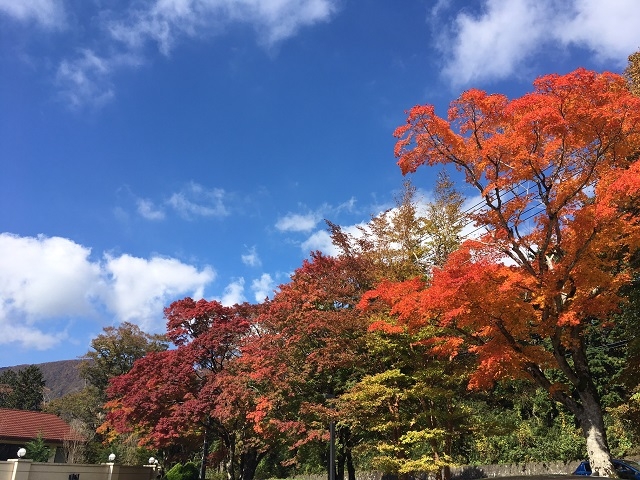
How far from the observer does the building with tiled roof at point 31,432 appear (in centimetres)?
2886

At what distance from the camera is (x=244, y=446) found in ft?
67.3

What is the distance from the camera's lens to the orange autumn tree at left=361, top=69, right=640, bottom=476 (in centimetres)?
1105

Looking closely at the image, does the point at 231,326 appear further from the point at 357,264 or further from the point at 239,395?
the point at 357,264

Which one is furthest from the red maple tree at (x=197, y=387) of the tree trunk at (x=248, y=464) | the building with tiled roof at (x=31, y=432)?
the building with tiled roof at (x=31, y=432)

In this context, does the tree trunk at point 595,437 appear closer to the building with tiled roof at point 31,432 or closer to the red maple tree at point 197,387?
the red maple tree at point 197,387

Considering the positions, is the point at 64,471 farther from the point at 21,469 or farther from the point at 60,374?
the point at 60,374

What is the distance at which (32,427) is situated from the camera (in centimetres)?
3083

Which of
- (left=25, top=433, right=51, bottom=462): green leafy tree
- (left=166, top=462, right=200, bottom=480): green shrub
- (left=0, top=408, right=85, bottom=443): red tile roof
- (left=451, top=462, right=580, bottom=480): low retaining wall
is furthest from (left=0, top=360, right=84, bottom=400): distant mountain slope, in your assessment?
(left=451, top=462, right=580, bottom=480): low retaining wall

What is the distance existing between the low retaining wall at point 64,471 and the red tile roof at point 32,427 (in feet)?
24.0

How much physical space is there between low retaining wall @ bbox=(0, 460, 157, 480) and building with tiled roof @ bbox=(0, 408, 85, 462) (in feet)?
23.7

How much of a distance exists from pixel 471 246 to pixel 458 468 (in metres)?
12.7

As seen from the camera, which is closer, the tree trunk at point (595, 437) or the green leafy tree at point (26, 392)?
the tree trunk at point (595, 437)

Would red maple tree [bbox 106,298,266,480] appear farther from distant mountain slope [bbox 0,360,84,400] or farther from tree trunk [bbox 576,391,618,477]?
distant mountain slope [bbox 0,360,84,400]

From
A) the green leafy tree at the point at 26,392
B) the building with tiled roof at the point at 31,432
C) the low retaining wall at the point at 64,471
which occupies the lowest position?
the low retaining wall at the point at 64,471
